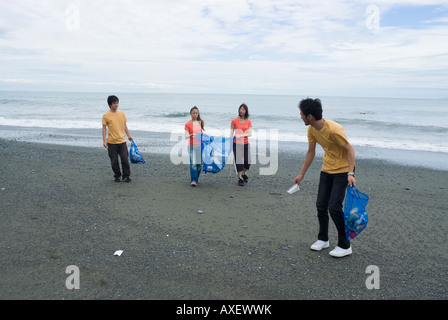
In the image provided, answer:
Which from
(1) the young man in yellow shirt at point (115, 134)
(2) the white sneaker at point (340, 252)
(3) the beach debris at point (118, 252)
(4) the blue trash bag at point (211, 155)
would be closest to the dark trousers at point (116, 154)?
(1) the young man in yellow shirt at point (115, 134)

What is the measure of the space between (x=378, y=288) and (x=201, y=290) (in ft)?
6.07

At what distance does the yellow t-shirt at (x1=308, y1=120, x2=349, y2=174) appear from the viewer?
364 centimetres

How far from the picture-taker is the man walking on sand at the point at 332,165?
3.64 metres

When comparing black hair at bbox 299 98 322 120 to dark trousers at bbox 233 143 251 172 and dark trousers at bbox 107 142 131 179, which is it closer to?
dark trousers at bbox 233 143 251 172

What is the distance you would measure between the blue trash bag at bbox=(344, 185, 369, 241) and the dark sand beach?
1.57 feet

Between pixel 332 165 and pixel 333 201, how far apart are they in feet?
1.39

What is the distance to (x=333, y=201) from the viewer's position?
12.6 feet

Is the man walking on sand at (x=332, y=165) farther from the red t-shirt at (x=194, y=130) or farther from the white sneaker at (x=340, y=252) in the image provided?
the red t-shirt at (x=194, y=130)

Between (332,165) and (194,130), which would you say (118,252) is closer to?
Result: (332,165)

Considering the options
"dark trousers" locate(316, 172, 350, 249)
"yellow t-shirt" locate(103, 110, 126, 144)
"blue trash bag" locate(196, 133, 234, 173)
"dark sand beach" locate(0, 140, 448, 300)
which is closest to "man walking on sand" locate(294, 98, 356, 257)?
"dark trousers" locate(316, 172, 350, 249)

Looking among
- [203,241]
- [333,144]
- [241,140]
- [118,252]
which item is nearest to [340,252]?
[333,144]

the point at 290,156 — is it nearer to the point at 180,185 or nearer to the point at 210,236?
the point at 180,185
